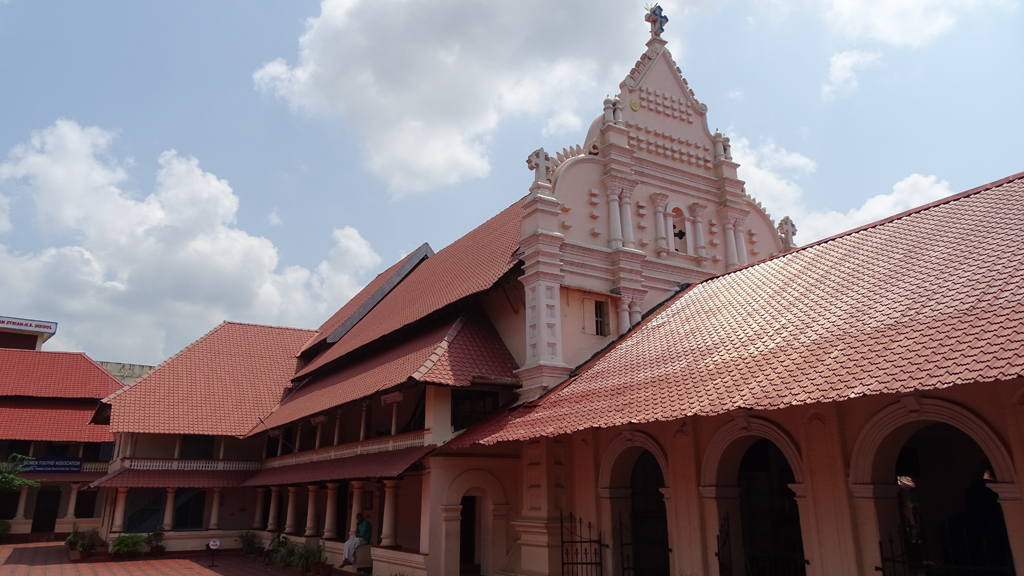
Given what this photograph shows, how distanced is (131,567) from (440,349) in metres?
13.2

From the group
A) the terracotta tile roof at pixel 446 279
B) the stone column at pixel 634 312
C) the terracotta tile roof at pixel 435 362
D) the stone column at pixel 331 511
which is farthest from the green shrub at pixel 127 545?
the stone column at pixel 634 312

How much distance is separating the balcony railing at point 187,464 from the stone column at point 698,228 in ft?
61.1

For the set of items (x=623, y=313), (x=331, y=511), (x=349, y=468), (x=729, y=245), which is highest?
(x=729, y=245)

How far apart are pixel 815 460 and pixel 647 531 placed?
512cm

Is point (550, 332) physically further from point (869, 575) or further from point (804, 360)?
point (869, 575)

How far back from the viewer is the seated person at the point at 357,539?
59.0 ft

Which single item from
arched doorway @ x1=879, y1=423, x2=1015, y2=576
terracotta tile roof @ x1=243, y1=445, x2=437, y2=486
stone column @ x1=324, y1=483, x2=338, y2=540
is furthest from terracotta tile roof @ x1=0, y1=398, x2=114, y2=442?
arched doorway @ x1=879, y1=423, x2=1015, y2=576

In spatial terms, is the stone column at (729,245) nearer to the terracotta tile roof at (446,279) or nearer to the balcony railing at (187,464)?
the terracotta tile roof at (446,279)

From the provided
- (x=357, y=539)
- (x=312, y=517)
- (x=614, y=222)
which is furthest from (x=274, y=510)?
(x=614, y=222)

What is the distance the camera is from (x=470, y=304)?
1883 cm

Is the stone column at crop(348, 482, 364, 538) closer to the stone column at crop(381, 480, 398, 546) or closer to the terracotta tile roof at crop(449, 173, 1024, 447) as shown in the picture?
the stone column at crop(381, 480, 398, 546)

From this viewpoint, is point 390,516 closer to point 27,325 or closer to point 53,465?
point 53,465

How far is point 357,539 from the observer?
59.2ft

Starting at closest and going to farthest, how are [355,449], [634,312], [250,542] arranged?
[634,312], [355,449], [250,542]
